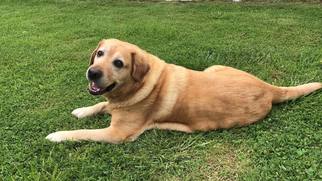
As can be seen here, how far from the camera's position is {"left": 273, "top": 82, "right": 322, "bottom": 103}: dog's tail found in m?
5.11

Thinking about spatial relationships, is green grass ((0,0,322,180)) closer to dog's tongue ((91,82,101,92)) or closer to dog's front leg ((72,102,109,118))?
dog's front leg ((72,102,109,118))

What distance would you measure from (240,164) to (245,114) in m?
0.65

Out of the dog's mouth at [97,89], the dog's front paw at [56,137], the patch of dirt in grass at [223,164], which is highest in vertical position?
the dog's mouth at [97,89]

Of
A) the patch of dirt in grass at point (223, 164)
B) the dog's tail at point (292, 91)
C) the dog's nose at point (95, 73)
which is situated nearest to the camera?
the patch of dirt in grass at point (223, 164)

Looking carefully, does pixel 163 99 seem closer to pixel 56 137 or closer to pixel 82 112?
pixel 82 112

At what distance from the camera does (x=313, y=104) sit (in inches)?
205

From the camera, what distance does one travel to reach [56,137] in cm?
468

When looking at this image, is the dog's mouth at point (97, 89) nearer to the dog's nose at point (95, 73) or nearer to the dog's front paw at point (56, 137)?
the dog's nose at point (95, 73)

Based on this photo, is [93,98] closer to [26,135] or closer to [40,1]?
[26,135]

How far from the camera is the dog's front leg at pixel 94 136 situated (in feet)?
15.3

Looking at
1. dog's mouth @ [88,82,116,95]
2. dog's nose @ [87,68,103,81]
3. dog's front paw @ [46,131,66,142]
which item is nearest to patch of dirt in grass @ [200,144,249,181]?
dog's mouth @ [88,82,116,95]

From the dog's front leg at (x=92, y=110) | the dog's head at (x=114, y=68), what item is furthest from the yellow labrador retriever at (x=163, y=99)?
the dog's front leg at (x=92, y=110)

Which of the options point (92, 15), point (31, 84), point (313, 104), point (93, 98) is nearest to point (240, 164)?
point (313, 104)

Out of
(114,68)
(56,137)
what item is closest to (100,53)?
(114,68)
